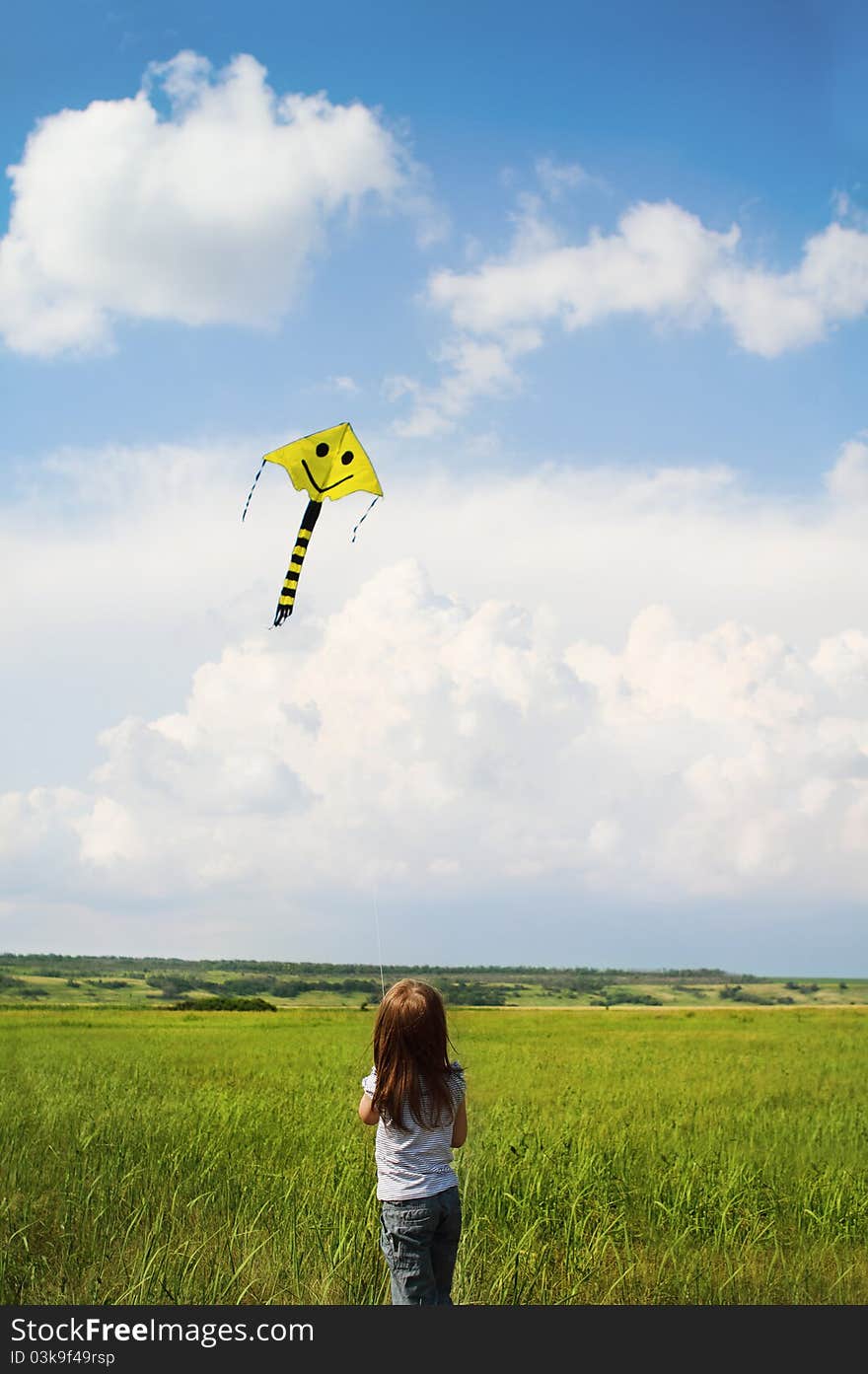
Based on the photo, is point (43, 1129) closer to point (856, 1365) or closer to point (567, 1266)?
point (567, 1266)

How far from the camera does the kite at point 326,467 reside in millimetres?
7137

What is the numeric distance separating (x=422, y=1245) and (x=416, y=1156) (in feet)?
1.30

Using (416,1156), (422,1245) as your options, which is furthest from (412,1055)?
(422,1245)

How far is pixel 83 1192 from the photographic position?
7.68m

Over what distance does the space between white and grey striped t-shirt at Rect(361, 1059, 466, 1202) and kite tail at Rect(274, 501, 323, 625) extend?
3611 mm

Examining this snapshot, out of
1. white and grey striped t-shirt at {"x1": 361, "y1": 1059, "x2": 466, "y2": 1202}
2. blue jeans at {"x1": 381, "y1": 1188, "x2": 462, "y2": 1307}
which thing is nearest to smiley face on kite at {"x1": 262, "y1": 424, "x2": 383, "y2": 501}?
white and grey striped t-shirt at {"x1": 361, "y1": 1059, "x2": 466, "y2": 1202}

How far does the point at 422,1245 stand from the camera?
4.08 metres

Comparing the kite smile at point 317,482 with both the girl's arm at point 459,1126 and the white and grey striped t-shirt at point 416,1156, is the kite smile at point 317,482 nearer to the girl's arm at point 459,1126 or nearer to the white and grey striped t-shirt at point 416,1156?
the white and grey striped t-shirt at point 416,1156

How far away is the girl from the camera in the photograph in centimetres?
402

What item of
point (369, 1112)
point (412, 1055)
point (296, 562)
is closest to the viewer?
point (412, 1055)

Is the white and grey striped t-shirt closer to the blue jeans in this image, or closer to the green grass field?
the blue jeans

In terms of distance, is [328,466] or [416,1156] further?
[328,466]

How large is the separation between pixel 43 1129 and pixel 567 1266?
6.17 meters

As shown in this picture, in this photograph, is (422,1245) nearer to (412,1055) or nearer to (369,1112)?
(369,1112)
